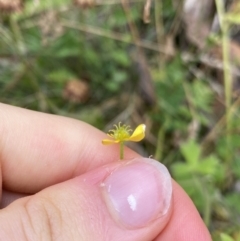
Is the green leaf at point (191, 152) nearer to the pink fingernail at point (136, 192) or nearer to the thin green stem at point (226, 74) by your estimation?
the thin green stem at point (226, 74)

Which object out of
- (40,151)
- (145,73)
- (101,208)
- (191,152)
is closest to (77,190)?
(101,208)

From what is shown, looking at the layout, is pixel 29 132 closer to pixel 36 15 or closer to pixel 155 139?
pixel 155 139

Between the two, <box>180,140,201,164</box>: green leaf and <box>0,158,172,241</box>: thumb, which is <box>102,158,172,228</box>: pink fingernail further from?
<box>180,140,201,164</box>: green leaf

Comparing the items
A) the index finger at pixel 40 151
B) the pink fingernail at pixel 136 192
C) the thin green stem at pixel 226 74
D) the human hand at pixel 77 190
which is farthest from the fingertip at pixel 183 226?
the thin green stem at pixel 226 74

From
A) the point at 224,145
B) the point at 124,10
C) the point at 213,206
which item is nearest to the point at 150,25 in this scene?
the point at 124,10

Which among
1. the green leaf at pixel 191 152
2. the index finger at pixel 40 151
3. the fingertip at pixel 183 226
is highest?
the index finger at pixel 40 151

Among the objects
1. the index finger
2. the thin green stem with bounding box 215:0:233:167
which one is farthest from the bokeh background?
the index finger

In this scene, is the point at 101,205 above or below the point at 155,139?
above
